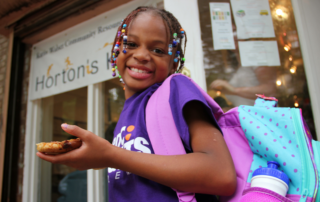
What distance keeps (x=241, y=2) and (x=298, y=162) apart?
1483 millimetres

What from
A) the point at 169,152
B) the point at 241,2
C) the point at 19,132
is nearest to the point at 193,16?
the point at 241,2

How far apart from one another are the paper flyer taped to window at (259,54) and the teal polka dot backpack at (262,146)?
0.89m

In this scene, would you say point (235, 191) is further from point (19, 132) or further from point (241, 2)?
point (19, 132)

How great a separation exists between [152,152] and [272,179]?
38cm

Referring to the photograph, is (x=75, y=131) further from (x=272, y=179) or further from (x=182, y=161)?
(x=272, y=179)

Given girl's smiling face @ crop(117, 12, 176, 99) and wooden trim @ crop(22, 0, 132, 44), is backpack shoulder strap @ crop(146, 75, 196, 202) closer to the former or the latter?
girl's smiling face @ crop(117, 12, 176, 99)

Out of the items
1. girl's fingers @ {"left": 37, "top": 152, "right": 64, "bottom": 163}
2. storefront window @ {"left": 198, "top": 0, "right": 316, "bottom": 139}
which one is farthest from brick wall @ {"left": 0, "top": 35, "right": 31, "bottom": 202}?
girl's fingers @ {"left": 37, "top": 152, "right": 64, "bottom": 163}

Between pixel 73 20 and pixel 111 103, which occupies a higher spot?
pixel 73 20

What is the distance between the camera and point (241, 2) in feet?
5.74

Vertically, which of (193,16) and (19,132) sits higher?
(193,16)

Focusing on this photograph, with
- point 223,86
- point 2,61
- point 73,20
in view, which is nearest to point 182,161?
point 223,86

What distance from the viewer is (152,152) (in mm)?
793

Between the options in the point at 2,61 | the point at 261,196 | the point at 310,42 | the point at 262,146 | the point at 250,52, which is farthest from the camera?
the point at 2,61

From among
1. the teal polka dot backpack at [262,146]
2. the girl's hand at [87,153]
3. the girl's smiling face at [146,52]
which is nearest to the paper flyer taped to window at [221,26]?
the girl's smiling face at [146,52]
